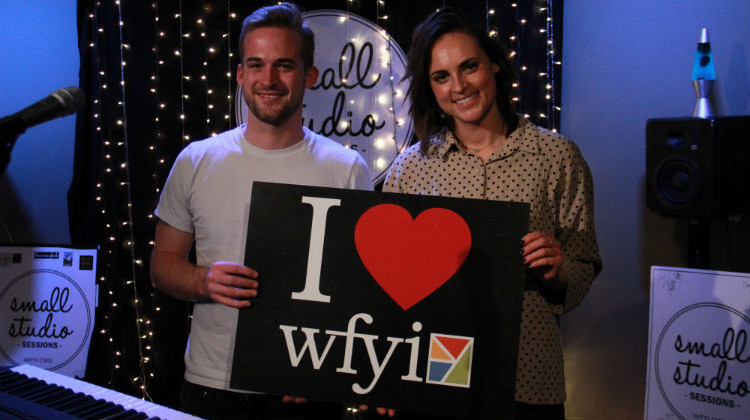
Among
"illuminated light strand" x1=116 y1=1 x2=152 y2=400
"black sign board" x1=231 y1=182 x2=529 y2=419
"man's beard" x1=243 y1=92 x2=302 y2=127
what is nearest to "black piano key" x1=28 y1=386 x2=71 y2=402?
"black sign board" x1=231 y1=182 x2=529 y2=419

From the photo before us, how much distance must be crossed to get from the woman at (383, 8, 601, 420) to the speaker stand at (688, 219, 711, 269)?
180 centimetres

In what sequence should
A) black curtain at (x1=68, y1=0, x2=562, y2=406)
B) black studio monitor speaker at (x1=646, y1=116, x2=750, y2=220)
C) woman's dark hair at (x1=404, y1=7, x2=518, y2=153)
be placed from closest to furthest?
woman's dark hair at (x1=404, y1=7, x2=518, y2=153) < black studio monitor speaker at (x1=646, y1=116, x2=750, y2=220) < black curtain at (x1=68, y1=0, x2=562, y2=406)

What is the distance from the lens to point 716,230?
342 centimetres

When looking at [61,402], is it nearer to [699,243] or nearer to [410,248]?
[410,248]

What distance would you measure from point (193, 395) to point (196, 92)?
7.09 feet

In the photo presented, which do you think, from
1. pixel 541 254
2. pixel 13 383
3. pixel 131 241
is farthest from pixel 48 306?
pixel 541 254

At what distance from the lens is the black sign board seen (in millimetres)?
1301

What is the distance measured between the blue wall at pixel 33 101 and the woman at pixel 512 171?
112 inches

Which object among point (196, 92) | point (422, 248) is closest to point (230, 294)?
point (422, 248)

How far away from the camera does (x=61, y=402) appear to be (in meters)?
1.27

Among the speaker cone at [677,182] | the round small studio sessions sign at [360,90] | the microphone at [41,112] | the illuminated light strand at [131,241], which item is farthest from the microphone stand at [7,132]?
the speaker cone at [677,182]

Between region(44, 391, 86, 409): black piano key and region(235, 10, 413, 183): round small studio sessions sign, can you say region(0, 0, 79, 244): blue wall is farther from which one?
region(44, 391, 86, 409): black piano key

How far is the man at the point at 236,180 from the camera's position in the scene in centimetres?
172

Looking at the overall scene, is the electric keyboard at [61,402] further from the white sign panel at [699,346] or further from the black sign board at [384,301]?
the white sign panel at [699,346]
